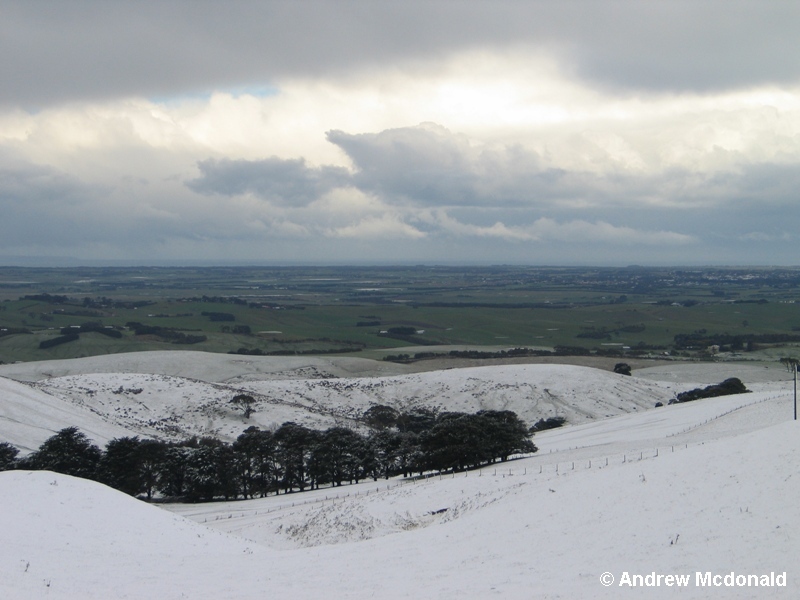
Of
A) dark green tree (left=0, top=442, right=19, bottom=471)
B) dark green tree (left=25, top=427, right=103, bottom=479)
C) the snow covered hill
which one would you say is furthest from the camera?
the snow covered hill

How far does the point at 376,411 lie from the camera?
73562mm

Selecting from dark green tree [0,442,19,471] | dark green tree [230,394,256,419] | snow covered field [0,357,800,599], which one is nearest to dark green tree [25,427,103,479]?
dark green tree [0,442,19,471]

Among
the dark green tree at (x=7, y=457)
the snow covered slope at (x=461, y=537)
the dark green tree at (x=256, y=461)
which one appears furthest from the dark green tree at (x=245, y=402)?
the snow covered slope at (x=461, y=537)

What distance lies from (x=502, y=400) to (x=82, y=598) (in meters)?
60.8

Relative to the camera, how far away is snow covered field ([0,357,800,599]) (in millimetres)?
19562

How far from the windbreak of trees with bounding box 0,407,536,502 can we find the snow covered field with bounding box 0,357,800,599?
7057mm

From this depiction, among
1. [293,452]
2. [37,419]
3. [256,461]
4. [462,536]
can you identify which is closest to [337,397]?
[293,452]

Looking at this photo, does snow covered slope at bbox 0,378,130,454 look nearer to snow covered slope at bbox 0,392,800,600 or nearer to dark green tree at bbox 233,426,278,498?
dark green tree at bbox 233,426,278,498

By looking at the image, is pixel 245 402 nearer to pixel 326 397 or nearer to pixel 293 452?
pixel 326 397

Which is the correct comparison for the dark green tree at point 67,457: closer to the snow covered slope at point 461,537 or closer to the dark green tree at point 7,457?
the dark green tree at point 7,457

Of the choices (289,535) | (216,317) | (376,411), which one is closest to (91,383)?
(376,411)

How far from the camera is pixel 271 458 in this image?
52.1m

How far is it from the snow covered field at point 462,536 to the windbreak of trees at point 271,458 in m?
7.06

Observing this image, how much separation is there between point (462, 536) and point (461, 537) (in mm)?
89
